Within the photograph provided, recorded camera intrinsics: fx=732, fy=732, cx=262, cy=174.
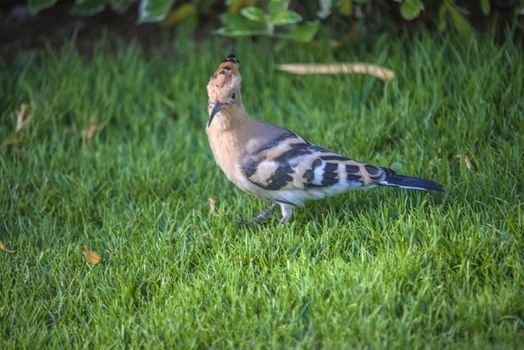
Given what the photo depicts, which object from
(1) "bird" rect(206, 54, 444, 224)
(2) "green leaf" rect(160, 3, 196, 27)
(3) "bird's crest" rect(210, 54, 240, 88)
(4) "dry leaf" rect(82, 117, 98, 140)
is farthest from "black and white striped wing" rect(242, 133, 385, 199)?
(2) "green leaf" rect(160, 3, 196, 27)

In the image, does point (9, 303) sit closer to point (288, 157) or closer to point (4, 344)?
point (4, 344)

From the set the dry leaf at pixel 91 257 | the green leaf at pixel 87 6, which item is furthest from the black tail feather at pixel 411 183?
the green leaf at pixel 87 6

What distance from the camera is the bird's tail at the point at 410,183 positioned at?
4.22m

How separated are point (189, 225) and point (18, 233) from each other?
117cm

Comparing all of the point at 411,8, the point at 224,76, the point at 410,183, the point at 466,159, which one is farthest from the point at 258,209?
the point at 411,8

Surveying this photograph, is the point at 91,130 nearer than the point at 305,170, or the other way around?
the point at 305,170

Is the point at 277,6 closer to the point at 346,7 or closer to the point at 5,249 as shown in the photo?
the point at 346,7

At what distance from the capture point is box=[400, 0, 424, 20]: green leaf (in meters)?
5.29

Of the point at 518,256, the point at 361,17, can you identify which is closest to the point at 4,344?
the point at 518,256

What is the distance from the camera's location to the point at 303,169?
441 cm

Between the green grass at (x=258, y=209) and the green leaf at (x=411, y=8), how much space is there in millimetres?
542

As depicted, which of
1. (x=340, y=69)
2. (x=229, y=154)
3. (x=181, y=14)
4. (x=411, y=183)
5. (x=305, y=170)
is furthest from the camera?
(x=181, y=14)

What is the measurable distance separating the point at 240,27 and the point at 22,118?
6.25 feet

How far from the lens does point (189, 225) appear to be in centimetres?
462
